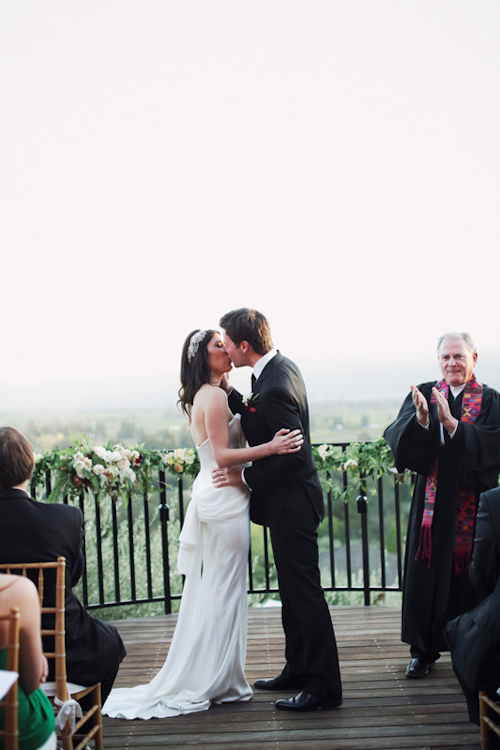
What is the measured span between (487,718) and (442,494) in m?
1.18

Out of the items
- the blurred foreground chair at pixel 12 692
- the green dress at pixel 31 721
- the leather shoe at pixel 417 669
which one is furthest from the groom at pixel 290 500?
the blurred foreground chair at pixel 12 692

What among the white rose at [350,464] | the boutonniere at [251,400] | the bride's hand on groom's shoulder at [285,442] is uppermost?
the boutonniere at [251,400]

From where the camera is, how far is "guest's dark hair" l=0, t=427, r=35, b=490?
6.88 ft

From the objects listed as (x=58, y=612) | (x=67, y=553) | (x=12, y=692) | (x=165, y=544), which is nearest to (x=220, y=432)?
(x=67, y=553)

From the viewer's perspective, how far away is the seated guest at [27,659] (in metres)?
1.56

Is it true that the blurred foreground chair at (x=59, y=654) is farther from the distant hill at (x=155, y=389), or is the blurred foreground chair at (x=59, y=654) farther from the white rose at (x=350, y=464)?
the distant hill at (x=155, y=389)

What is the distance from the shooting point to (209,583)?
3002 millimetres

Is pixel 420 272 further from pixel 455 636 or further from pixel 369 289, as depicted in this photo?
pixel 455 636

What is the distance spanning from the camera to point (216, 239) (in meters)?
20.9

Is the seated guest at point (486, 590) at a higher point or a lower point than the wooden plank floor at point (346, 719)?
higher

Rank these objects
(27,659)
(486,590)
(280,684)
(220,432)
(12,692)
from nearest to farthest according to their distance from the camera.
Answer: (12,692), (27,659), (486,590), (220,432), (280,684)

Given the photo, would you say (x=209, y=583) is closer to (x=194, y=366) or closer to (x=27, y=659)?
(x=194, y=366)

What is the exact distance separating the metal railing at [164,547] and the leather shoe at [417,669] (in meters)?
0.80

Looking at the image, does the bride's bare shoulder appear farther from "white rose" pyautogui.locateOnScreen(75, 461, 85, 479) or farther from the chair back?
"white rose" pyautogui.locateOnScreen(75, 461, 85, 479)
